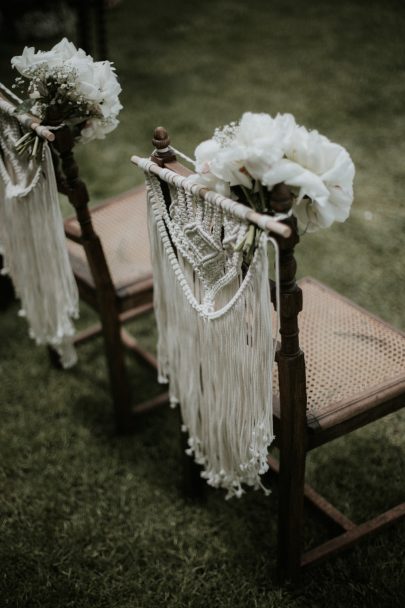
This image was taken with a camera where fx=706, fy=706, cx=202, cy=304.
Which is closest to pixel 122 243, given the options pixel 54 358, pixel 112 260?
pixel 112 260

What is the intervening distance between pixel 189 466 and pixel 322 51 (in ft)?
11.2

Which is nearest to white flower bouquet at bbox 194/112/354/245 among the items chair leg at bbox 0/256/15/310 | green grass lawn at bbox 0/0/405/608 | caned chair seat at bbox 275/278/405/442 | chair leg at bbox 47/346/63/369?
caned chair seat at bbox 275/278/405/442

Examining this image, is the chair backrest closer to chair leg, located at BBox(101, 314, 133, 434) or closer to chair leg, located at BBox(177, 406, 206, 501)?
chair leg, located at BBox(177, 406, 206, 501)

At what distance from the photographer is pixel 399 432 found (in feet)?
6.64

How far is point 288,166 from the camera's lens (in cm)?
111

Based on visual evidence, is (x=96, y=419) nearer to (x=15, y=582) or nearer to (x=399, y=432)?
(x=15, y=582)

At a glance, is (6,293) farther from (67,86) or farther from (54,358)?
(67,86)

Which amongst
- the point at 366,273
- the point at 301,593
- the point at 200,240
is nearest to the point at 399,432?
the point at 301,593

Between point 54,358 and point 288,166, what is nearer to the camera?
point 288,166

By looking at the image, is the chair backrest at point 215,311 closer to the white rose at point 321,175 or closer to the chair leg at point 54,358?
the white rose at point 321,175

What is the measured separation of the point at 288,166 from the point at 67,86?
63 centimetres

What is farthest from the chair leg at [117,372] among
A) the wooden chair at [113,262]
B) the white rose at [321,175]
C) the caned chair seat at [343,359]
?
the white rose at [321,175]

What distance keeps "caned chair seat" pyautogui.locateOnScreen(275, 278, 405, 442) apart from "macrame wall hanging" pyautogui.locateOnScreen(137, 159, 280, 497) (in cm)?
11

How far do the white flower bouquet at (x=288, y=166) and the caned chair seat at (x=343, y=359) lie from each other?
44 centimetres
